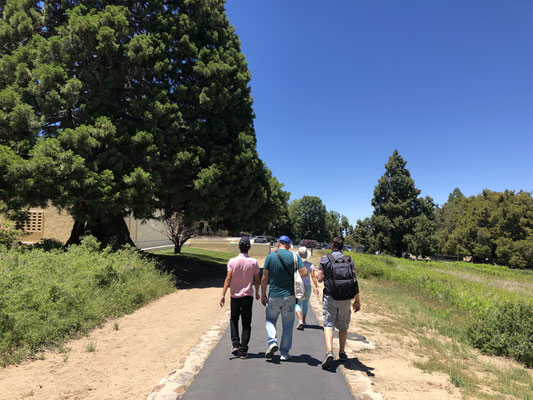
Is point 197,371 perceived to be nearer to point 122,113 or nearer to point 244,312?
point 244,312

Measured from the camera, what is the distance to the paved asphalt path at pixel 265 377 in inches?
143

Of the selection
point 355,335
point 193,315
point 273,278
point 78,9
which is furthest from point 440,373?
point 78,9

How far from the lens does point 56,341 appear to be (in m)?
5.36

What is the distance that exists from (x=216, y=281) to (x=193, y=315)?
7086 millimetres

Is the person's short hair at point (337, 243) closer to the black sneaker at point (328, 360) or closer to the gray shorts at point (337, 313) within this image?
the gray shorts at point (337, 313)

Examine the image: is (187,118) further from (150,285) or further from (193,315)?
(193,315)

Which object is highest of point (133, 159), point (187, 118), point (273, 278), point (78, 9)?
point (78, 9)

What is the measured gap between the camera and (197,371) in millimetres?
4301

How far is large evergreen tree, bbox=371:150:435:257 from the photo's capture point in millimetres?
43213

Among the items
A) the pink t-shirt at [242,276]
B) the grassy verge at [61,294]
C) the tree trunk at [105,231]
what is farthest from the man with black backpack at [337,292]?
the tree trunk at [105,231]

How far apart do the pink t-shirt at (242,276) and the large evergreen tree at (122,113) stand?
754 cm

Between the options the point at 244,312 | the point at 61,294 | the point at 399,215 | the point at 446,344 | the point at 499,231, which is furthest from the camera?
the point at 399,215

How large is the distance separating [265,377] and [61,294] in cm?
464

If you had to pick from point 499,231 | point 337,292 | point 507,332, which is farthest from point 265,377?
point 499,231
